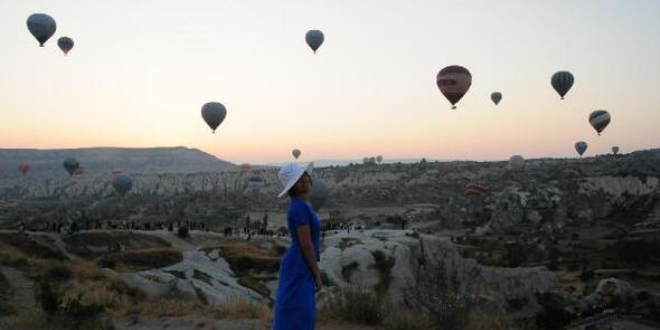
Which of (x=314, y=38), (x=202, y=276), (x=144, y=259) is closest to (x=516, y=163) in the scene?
(x=314, y=38)

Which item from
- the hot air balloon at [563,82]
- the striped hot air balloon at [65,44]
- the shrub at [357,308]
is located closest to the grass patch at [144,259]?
the shrub at [357,308]

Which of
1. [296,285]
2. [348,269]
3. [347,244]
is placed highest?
[296,285]

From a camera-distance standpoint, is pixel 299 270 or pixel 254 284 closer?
pixel 299 270

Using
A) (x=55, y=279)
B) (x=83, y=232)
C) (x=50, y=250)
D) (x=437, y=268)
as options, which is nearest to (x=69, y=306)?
(x=437, y=268)

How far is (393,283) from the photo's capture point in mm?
26938

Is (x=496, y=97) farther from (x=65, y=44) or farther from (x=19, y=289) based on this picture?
(x=19, y=289)

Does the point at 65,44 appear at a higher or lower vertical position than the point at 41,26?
higher

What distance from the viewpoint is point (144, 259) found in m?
27.6

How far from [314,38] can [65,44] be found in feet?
68.7

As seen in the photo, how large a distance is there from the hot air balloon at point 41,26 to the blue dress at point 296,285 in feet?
136

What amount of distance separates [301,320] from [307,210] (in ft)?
2.90

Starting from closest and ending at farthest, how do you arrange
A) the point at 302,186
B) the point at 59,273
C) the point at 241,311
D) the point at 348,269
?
1. the point at 302,186
2. the point at 241,311
3. the point at 59,273
4. the point at 348,269

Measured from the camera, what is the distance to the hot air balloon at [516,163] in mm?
108688

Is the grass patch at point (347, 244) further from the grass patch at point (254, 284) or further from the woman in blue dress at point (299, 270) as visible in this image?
the woman in blue dress at point (299, 270)
